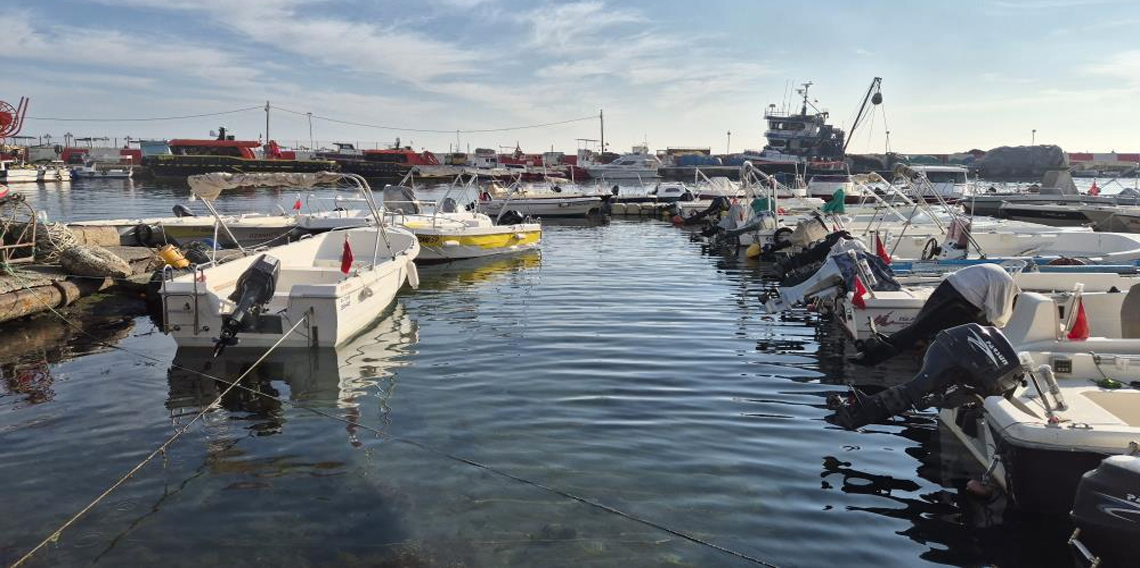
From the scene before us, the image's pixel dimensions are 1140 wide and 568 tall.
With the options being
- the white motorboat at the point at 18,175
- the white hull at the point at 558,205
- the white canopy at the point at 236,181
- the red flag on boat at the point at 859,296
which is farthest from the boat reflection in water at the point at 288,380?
the white motorboat at the point at 18,175

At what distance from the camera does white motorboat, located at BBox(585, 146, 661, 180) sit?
89.2 metres

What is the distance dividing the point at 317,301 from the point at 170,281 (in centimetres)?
217

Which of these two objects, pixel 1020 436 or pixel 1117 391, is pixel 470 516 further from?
pixel 1117 391

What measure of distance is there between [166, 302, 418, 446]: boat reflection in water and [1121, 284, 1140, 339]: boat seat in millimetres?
8375

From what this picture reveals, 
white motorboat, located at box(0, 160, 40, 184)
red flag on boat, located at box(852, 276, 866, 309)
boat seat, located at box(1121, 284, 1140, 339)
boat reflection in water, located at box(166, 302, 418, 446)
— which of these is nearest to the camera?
boat seat, located at box(1121, 284, 1140, 339)

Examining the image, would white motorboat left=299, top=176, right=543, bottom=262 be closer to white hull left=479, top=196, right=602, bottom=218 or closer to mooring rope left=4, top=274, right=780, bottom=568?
mooring rope left=4, top=274, right=780, bottom=568

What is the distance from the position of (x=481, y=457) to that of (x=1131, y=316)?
729cm

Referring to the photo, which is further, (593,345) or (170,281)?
(593,345)

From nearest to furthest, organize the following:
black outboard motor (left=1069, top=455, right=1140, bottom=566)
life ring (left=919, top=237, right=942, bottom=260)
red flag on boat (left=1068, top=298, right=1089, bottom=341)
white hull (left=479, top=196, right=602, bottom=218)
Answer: black outboard motor (left=1069, top=455, right=1140, bottom=566) < red flag on boat (left=1068, top=298, right=1089, bottom=341) < life ring (left=919, top=237, right=942, bottom=260) < white hull (left=479, top=196, right=602, bottom=218)

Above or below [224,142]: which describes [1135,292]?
below

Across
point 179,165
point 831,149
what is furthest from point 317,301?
point 831,149

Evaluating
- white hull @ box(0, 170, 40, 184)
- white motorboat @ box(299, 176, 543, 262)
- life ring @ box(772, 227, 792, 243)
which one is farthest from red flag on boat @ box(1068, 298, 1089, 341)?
white hull @ box(0, 170, 40, 184)

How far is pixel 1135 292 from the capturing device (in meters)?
8.20

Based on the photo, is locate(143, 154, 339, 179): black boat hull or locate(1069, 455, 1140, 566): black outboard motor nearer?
locate(1069, 455, 1140, 566): black outboard motor
